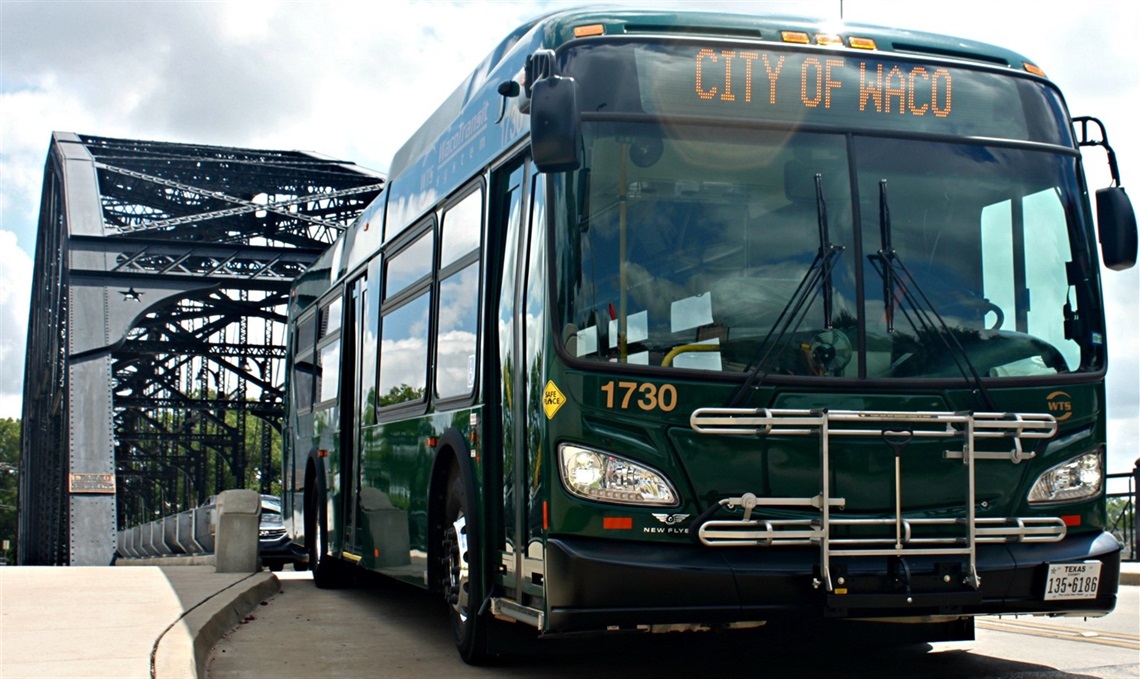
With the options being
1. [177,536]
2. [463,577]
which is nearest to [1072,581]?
[463,577]

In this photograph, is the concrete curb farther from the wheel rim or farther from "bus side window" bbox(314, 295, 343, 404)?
"bus side window" bbox(314, 295, 343, 404)

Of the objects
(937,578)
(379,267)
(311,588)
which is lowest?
(311,588)

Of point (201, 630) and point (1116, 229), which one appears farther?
point (201, 630)

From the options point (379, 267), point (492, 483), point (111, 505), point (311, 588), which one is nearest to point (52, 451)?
point (111, 505)

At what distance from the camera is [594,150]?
22.1 ft

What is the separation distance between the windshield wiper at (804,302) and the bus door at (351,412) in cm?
532

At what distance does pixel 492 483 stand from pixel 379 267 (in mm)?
3718

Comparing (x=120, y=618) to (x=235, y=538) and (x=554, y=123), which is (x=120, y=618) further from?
(x=235, y=538)

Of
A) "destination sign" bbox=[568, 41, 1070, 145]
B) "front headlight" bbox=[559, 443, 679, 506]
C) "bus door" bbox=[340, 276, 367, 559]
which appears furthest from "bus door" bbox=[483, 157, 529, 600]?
"bus door" bbox=[340, 276, 367, 559]

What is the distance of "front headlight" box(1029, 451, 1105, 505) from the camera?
6.83m

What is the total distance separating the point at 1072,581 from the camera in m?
6.73

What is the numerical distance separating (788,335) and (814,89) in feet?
Result: 4.11

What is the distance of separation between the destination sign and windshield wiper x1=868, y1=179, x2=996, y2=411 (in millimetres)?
645

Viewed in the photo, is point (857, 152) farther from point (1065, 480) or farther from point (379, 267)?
point (379, 267)
